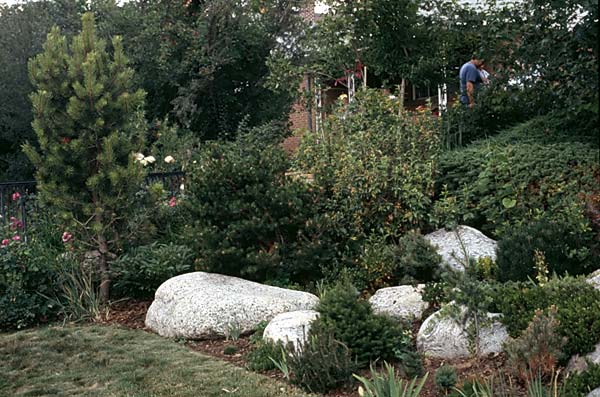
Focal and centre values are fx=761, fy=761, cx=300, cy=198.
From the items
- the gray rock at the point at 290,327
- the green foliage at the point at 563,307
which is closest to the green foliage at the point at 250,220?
the gray rock at the point at 290,327

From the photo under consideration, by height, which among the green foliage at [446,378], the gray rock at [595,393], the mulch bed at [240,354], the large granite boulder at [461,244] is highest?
the large granite boulder at [461,244]

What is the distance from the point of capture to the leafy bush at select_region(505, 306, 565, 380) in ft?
15.8

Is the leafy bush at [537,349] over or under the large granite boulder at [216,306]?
over

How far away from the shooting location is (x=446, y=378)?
5.01m

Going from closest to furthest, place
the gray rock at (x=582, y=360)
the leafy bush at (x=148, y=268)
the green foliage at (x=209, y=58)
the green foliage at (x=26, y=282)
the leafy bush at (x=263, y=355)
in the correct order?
1. the gray rock at (x=582, y=360)
2. the leafy bush at (x=263, y=355)
3. the green foliage at (x=26, y=282)
4. the leafy bush at (x=148, y=268)
5. the green foliage at (x=209, y=58)

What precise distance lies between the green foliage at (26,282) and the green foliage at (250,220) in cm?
165

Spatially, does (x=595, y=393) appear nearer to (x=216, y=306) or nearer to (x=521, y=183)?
(x=216, y=306)

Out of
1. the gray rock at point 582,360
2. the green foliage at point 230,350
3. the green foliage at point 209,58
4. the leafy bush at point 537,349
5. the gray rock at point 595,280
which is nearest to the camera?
the leafy bush at point 537,349

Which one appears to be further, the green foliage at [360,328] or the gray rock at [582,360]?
the green foliage at [360,328]

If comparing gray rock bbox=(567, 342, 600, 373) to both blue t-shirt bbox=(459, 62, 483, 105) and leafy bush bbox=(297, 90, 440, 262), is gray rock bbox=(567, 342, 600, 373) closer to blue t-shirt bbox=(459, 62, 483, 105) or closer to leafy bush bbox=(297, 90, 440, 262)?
leafy bush bbox=(297, 90, 440, 262)

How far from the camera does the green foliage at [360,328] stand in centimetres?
570

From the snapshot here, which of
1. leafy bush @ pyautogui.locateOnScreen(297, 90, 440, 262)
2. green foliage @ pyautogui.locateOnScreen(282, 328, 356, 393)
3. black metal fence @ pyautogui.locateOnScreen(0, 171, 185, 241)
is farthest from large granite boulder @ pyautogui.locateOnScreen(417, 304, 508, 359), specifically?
black metal fence @ pyautogui.locateOnScreen(0, 171, 185, 241)

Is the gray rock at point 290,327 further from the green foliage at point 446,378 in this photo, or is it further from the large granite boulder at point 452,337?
the green foliage at point 446,378

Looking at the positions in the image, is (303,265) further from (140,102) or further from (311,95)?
(311,95)
